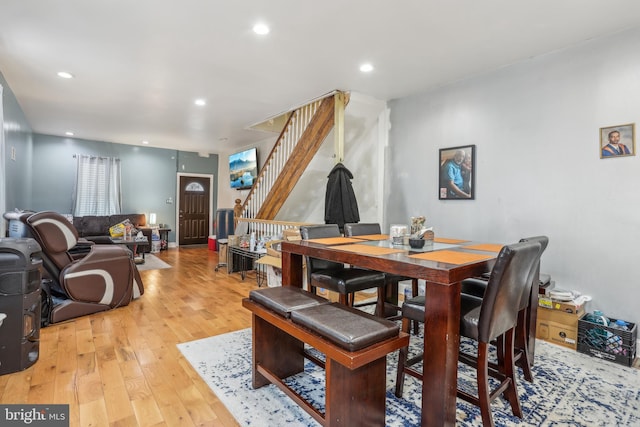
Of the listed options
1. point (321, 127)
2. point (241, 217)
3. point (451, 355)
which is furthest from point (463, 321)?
point (241, 217)

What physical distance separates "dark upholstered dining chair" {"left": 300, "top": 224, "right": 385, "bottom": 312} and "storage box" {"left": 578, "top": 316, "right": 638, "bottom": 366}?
5.24 feet

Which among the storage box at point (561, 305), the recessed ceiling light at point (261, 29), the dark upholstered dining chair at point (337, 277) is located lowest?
the storage box at point (561, 305)

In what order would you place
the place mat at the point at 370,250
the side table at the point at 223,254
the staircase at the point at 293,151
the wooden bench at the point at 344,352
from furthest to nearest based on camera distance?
the side table at the point at 223,254, the staircase at the point at 293,151, the place mat at the point at 370,250, the wooden bench at the point at 344,352

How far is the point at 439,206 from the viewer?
12.7 ft

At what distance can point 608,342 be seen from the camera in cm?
245

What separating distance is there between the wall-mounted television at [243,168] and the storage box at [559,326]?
588cm

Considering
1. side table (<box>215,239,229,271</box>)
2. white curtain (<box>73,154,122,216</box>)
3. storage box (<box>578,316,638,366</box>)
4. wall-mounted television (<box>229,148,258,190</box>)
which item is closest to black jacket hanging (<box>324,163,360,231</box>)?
storage box (<box>578,316,638,366</box>)

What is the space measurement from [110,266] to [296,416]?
9.01ft

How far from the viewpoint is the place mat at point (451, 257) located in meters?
1.67

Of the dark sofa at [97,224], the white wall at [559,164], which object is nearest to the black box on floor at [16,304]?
the white wall at [559,164]

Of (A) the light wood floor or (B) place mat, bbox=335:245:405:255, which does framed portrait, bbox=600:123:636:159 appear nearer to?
(B) place mat, bbox=335:245:405:255

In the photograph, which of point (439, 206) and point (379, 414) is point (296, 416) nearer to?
point (379, 414)

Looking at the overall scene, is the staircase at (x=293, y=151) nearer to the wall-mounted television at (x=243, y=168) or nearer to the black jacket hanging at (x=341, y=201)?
the black jacket hanging at (x=341, y=201)

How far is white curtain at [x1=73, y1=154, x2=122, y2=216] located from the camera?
23.3 ft
